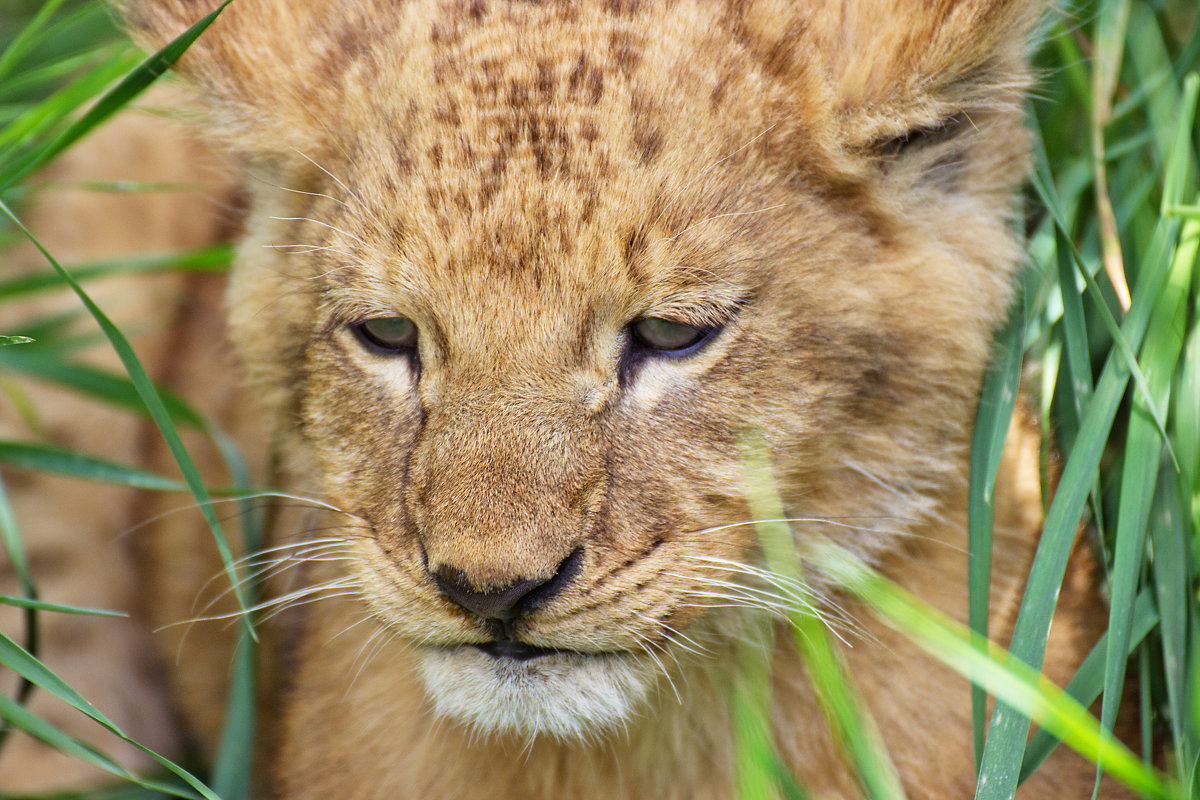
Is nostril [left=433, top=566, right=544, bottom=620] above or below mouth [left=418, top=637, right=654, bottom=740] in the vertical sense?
above

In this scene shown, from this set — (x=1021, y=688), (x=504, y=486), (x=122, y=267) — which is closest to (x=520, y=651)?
(x=504, y=486)

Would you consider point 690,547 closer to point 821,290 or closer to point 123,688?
point 821,290

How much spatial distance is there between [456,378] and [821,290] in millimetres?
620

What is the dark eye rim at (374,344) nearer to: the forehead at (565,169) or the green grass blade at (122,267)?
the forehead at (565,169)

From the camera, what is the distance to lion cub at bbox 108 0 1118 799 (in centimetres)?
195

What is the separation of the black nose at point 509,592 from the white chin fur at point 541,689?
0.14m

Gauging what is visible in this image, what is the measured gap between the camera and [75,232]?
12.6 feet

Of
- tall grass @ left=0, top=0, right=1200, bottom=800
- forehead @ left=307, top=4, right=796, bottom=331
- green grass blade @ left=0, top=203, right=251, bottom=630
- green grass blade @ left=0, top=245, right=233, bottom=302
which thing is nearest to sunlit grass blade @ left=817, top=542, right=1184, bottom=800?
tall grass @ left=0, top=0, right=1200, bottom=800

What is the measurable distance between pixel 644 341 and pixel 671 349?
46 millimetres

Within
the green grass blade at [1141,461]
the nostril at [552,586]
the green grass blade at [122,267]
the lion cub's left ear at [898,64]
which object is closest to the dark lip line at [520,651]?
the nostril at [552,586]

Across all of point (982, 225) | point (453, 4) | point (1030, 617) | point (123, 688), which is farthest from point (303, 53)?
point (123, 688)

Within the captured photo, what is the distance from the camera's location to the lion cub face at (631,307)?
1.95 meters

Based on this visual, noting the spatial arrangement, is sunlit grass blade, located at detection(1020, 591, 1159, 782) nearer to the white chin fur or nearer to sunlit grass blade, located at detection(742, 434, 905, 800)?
sunlit grass blade, located at detection(742, 434, 905, 800)

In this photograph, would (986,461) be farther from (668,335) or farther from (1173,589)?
(668,335)
